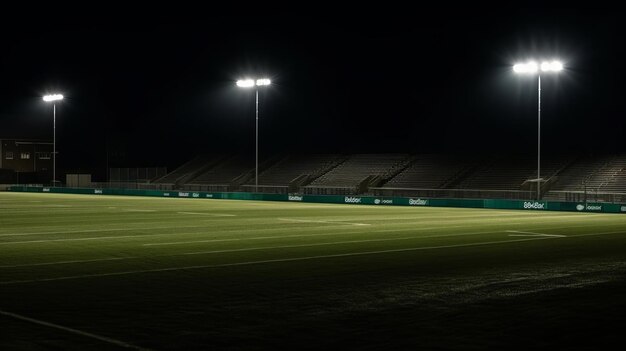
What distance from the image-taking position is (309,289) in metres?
12.8

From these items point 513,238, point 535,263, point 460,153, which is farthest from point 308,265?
point 460,153

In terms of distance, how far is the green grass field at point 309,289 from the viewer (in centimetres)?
905

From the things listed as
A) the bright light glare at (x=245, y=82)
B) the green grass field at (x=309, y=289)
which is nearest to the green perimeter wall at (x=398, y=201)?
the bright light glare at (x=245, y=82)

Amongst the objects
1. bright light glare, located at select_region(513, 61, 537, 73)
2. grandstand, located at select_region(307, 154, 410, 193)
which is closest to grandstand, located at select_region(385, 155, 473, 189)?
grandstand, located at select_region(307, 154, 410, 193)

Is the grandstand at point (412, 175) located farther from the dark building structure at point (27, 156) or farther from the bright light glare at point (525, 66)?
the dark building structure at point (27, 156)

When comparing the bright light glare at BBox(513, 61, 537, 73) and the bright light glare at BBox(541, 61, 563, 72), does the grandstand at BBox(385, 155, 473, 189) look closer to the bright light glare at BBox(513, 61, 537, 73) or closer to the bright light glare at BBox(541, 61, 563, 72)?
the bright light glare at BBox(513, 61, 537, 73)

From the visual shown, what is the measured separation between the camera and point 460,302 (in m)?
11.4

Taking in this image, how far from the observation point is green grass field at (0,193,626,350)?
905cm

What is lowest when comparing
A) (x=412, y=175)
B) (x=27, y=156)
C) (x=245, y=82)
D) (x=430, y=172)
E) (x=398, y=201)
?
(x=398, y=201)

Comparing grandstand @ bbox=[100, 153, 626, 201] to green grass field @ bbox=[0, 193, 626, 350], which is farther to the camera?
grandstand @ bbox=[100, 153, 626, 201]

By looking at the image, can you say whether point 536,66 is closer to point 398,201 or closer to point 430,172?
point 398,201

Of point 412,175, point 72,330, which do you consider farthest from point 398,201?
point 72,330

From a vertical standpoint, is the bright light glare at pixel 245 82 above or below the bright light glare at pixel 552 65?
above

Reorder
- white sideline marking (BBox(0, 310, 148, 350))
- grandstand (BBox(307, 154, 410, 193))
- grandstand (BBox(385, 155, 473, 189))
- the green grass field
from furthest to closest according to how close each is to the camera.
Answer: grandstand (BBox(307, 154, 410, 193)) < grandstand (BBox(385, 155, 473, 189)) < the green grass field < white sideline marking (BBox(0, 310, 148, 350))
